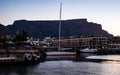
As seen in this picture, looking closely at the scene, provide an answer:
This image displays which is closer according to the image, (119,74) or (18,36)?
(119,74)

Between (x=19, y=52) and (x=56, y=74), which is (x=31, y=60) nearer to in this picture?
(x=19, y=52)

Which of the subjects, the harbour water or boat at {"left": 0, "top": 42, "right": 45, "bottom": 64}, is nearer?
the harbour water

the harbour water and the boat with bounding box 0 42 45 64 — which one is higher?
the boat with bounding box 0 42 45 64

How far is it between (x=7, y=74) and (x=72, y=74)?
9.79m

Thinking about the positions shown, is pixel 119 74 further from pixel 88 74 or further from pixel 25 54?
pixel 25 54

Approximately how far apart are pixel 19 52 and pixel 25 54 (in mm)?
1466

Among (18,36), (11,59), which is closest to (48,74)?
(11,59)

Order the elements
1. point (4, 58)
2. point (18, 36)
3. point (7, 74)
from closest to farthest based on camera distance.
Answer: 1. point (7, 74)
2. point (4, 58)
3. point (18, 36)

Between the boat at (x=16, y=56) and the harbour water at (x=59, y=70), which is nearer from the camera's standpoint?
the harbour water at (x=59, y=70)

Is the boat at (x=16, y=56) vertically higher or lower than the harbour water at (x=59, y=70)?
higher

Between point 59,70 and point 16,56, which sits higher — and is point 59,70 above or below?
below

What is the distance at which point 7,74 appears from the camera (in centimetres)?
4191

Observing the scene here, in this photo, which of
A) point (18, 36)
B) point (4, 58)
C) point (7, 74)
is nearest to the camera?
point (7, 74)

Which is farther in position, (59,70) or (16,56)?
(16,56)
